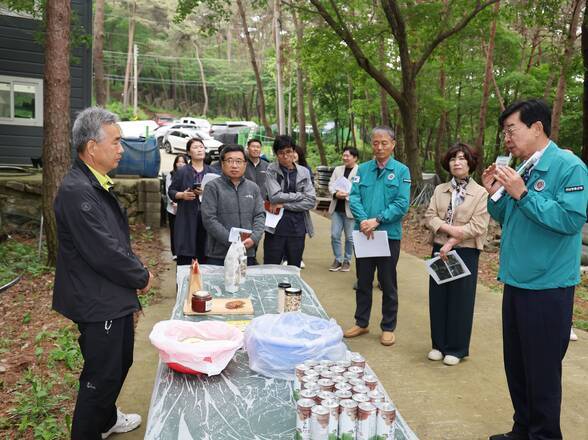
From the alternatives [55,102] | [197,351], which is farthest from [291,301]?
[55,102]

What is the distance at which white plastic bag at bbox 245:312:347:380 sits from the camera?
2.54m

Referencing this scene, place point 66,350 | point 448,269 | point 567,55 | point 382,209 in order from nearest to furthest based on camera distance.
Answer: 1. point 448,269
2. point 66,350
3. point 382,209
4. point 567,55

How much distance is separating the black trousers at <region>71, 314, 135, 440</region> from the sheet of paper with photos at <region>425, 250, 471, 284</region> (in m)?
2.65

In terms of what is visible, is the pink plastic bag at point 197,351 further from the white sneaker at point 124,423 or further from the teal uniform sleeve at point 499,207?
the teal uniform sleeve at point 499,207

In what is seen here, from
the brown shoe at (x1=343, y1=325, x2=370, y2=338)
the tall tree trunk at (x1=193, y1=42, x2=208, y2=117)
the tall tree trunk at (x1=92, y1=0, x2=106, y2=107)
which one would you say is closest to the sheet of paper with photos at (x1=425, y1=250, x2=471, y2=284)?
the brown shoe at (x1=343, y1=325, x2=370, y2=338)

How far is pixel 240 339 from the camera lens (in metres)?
2.65

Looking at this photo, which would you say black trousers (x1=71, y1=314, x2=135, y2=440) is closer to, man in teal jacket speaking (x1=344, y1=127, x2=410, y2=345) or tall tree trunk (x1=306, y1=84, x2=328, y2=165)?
man in teal jacket speaking (x1=344, y1=127, x2=410, y2=345)

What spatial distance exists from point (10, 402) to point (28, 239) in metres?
5.95

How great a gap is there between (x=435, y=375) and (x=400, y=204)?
145 centimetres

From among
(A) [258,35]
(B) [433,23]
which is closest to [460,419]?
(B) [433,23]

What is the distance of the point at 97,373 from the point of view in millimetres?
2691

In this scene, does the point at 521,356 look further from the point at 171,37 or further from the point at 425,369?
the point at 171,37

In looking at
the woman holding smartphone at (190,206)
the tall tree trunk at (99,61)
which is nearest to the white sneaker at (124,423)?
the woman holding smartphone at (190,206)

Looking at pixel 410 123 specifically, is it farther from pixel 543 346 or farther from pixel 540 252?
pixel 543 346
